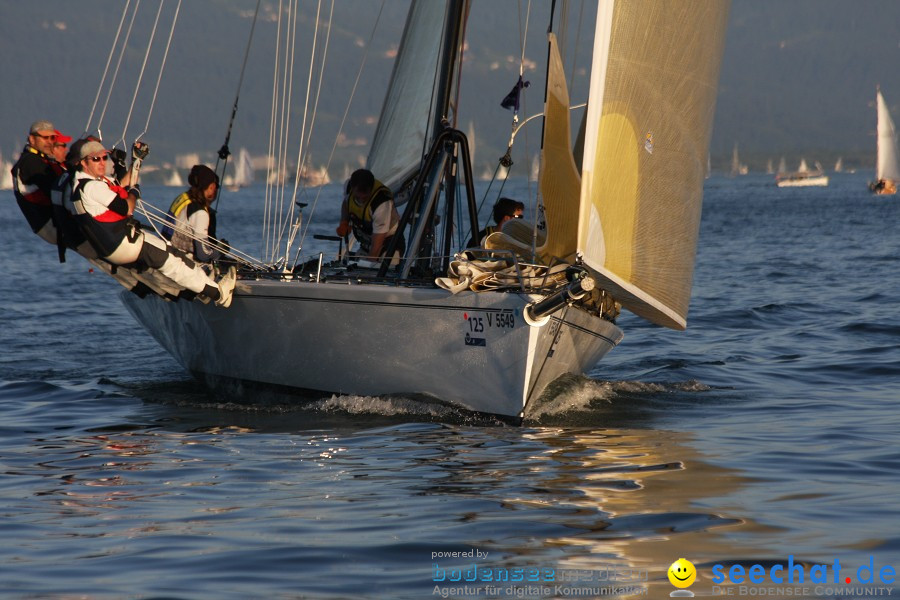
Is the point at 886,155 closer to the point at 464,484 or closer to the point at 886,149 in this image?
the point at 886,149

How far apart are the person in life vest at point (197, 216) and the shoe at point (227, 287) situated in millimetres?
396

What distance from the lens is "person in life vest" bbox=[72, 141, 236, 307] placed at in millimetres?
8422

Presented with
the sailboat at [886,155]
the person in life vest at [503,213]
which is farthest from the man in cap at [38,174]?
the sailboat at [886,155]

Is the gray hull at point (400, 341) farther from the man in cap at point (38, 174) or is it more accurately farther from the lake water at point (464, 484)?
the man in cap at point (38, 174)

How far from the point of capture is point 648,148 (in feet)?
26.0

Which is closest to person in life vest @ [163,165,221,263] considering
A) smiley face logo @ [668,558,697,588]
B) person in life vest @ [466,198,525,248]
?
person in life vest @ [466,198,525,248]

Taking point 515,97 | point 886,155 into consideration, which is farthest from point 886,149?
point 515,97

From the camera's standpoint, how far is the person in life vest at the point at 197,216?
9.48 meters

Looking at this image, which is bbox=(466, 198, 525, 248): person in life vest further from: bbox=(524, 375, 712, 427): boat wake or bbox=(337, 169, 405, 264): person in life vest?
bbox=(524, 375, 712, 427): boat wake

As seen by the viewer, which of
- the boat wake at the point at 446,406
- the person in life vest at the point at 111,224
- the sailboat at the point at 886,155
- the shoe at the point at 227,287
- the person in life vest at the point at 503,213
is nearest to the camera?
the person in life vest at the point at 111,224

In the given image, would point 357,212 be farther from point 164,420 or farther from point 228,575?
point 228,575

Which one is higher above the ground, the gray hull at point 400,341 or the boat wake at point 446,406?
the gray hull at point 400,341

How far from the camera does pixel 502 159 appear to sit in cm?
1017

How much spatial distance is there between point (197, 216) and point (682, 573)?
5.69 metres
